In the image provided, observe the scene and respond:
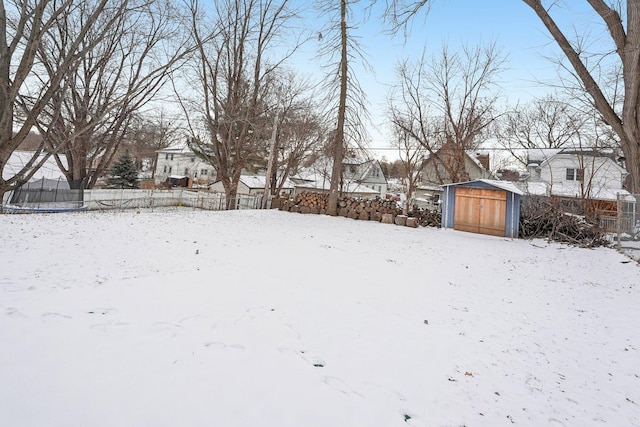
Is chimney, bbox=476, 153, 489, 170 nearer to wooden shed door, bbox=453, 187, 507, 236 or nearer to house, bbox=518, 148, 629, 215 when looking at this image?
house, bbox=518, 148, 629, 215

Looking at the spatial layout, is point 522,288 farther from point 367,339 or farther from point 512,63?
point 512,63

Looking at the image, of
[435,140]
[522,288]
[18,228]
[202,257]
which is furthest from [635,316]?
[435,140]

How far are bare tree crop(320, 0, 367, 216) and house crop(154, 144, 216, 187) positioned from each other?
31.1m

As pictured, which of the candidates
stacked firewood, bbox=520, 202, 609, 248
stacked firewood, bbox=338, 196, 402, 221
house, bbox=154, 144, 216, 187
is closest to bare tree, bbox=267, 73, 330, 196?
stacked firewood, bbox=338, 196, 402, 221

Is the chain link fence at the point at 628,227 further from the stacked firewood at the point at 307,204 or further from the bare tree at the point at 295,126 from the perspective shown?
the bare tree at the point at 295,126

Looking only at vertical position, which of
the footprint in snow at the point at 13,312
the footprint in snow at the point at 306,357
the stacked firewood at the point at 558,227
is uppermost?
the stacked firewood at the point at 558,227

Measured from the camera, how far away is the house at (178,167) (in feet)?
135

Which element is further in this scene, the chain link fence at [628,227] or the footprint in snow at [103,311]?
the chain link fence at [628,227]

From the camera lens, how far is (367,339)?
2.81m

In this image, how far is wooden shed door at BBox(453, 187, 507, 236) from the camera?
10852 mm

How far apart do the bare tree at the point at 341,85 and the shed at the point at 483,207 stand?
173 inches

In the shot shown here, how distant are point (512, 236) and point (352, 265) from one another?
780 centimetres

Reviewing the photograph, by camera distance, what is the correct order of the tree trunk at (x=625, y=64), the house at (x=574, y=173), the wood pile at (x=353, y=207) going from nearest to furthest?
the tree trunk at (x=625, y=64) → the wood pile at (x=353, y=207) → the house at (x=574, y=173)

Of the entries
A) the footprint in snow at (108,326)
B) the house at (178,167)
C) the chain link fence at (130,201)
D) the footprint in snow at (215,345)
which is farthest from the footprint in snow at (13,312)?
the house at (178,167)
